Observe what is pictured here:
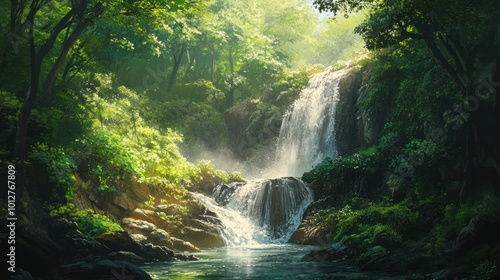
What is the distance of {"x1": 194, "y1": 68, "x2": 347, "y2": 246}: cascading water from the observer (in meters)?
23.0

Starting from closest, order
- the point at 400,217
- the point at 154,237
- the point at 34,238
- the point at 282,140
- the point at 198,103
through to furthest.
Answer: the point at 34,238 → the point at 400,217 → the point at 154,237 → the point at 282,140 → the point at 198,103

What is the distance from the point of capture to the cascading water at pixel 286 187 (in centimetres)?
2302

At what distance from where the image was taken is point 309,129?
32969 mm

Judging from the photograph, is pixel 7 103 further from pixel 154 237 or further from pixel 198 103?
pixel 198 103

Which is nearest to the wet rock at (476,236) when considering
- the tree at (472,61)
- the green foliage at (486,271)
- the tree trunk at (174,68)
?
the green foliage at (486,271)

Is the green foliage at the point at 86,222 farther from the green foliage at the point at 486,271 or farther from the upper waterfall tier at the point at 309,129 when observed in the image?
the upper waterfall tier at the point at 309,129

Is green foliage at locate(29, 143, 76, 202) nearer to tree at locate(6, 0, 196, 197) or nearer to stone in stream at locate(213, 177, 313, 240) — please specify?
tree at locate(6, 0, 196, 197)

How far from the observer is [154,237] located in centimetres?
1784

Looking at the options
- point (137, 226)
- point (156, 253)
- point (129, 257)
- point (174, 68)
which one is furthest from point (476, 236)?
point (174, 68)

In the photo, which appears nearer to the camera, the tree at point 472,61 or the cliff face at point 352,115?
the tree at point 472,61

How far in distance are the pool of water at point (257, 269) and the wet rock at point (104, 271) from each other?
4.59 feet

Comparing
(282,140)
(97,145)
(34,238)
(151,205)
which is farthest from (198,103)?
(34,238)

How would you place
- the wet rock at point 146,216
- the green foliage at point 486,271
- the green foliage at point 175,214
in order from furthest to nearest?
the green foliage at point 175,214 → the wet rock at point 146,216 → the green foliage at point 486,271

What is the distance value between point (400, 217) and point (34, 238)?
1173cm
